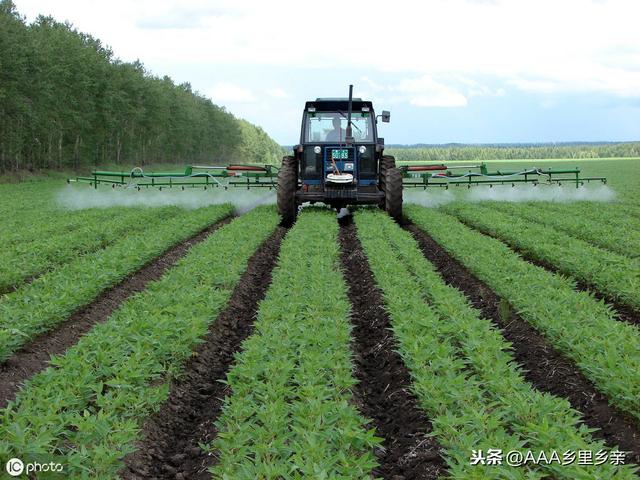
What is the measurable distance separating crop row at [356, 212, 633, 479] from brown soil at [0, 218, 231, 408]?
3245 millimetres

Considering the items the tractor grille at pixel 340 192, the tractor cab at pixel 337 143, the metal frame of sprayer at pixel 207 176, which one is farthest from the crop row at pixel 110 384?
the metal frame of sprayer at pixel 207 176

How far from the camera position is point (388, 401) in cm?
516

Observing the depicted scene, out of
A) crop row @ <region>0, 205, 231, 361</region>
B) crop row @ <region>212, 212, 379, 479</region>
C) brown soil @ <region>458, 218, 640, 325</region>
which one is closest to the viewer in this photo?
crop row @ <region>212, 212, 379, 479</region>

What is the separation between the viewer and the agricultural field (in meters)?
3.78

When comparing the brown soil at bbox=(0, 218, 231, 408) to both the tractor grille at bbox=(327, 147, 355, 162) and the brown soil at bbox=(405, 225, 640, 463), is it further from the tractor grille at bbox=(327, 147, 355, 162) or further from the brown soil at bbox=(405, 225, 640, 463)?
the tractor grille at bbox=(327, 147, 355, 162)

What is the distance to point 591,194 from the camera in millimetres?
22719

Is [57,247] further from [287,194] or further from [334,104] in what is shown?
[334,104]

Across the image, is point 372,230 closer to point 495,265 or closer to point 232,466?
point 495,265

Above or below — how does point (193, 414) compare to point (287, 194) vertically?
below

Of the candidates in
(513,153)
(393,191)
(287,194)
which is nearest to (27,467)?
(287,194)

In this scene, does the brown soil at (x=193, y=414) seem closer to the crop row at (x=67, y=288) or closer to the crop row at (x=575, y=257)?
the crop row at (x=67, y=288)

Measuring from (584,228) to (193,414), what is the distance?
11.3 metres

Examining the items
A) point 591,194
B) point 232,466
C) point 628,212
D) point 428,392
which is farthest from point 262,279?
point 591,194

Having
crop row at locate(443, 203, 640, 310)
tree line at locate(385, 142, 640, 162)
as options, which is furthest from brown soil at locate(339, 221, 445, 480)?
tree line at locate(385, 142, 640, 162)
